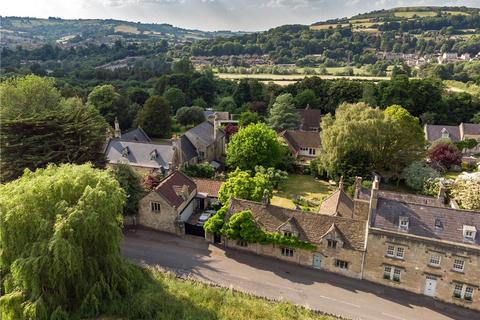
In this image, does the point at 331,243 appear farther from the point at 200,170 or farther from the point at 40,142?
the point at 40,142

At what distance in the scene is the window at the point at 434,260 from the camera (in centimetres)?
2880

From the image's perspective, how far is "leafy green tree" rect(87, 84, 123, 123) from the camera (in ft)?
266

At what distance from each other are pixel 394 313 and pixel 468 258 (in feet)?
24.1

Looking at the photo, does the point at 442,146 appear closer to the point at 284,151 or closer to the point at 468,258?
the point at 284,151

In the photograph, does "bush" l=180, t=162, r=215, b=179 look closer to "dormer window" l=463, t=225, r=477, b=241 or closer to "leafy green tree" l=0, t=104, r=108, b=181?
"leafy green tree" l=0, t=104, r=108, b=181

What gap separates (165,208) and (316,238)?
16.4m

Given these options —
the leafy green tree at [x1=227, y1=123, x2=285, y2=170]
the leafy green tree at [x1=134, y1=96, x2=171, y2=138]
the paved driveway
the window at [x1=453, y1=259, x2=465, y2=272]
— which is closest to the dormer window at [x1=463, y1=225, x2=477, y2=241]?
the window at [x1=453, y1=259, x2=465, y2=272]

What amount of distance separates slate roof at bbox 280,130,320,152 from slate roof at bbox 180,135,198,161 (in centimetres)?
1863

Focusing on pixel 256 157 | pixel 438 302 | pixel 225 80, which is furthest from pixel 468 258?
pixel 225 80

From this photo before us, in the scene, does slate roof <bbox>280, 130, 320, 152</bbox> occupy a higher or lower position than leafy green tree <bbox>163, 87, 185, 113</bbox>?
lower

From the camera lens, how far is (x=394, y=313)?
27.7 metres

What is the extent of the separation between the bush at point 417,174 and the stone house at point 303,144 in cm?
1705

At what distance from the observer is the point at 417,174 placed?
169 feet

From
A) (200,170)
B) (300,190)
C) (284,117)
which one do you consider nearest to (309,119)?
(284,117)
